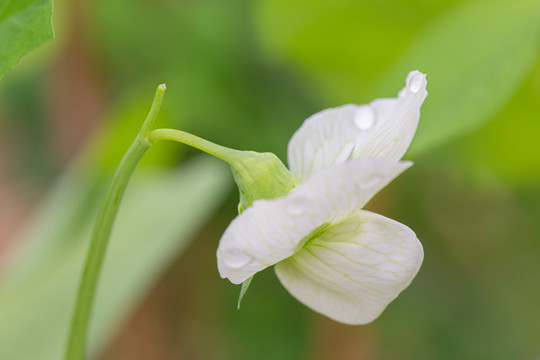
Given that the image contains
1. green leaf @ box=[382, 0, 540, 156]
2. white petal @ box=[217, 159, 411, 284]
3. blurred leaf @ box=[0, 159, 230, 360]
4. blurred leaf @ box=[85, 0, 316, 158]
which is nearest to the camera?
white petal @ box=[217, 159, 411, 284]

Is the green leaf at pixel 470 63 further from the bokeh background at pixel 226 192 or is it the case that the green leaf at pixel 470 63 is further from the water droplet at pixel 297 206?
the water droplet at pixel 297 206

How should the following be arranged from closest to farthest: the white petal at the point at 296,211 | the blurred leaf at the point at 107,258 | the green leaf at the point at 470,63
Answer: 1. the white petal at the point at 296,211
2. the green leaf at the point at 470,63
3. the blurred leaf at the point at 107,258

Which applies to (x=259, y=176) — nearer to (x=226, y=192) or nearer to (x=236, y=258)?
(x=236, y=258)

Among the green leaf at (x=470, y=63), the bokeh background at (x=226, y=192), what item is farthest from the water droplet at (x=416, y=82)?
the bokeh background at (x=226, y=192)

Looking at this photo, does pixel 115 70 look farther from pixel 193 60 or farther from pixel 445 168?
pixel 445 168

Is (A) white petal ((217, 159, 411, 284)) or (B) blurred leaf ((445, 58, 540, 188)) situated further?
(B) blurred leaf ((445, 58, 540, 188))

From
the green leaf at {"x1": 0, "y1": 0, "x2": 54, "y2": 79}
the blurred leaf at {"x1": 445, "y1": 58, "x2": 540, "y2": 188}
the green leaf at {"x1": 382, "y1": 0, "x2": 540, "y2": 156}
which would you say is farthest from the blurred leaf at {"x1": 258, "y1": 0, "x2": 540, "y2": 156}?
the green leaf at {"x1": 0, "y1": 0, "x2": 54, "y2": 79}

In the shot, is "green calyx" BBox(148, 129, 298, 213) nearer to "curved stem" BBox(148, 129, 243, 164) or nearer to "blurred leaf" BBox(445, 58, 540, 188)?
"curved stem" BBox(148, 129, 243, 164)
